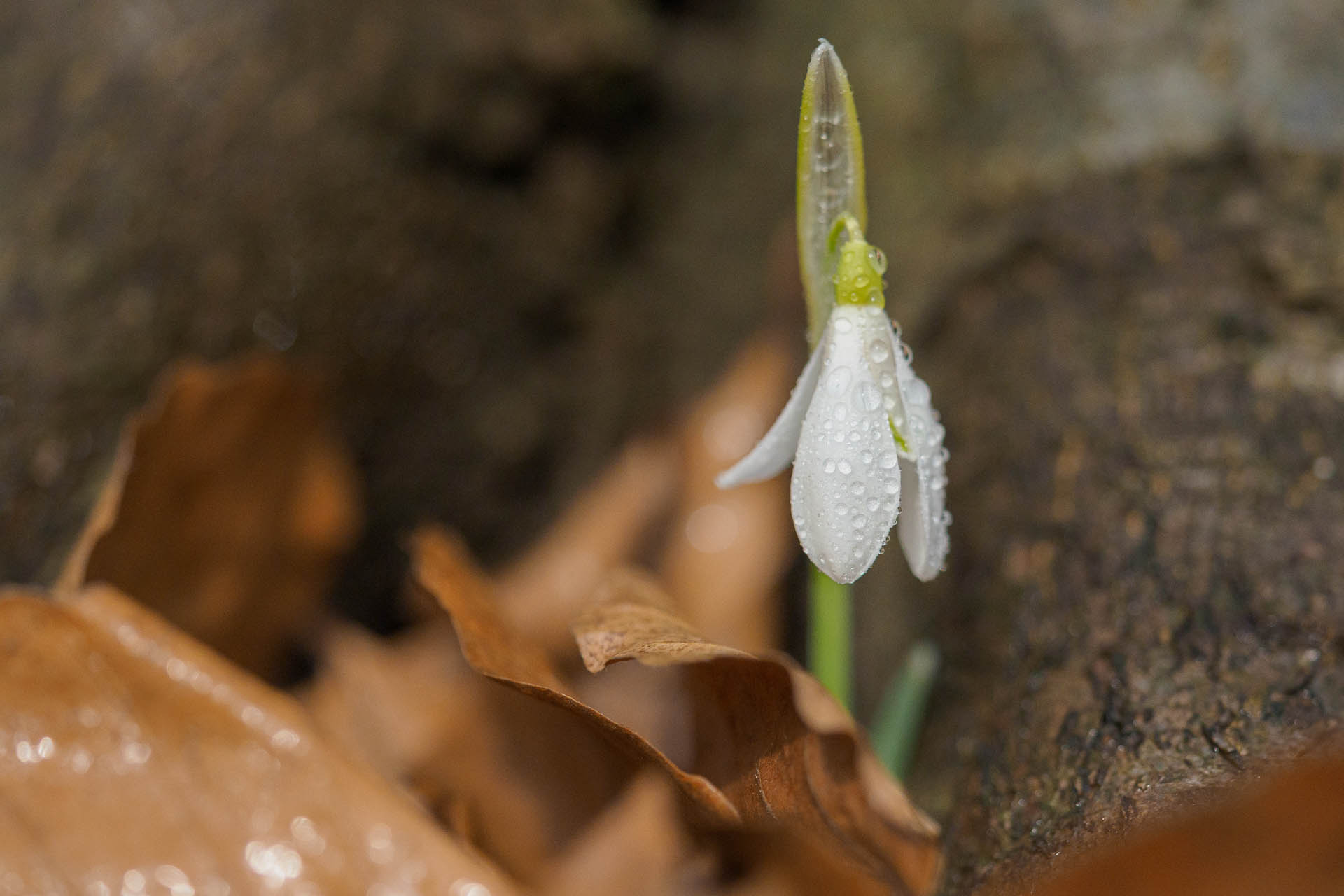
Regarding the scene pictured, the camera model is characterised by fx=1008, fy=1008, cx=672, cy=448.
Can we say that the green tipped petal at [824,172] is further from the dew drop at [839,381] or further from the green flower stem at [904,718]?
the green flower stem at [904,718]

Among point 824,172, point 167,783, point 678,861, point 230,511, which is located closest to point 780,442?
point 824,172

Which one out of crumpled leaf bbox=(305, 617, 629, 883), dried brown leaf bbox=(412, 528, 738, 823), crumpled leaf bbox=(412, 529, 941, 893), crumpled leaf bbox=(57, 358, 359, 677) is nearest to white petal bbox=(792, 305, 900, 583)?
crumpled leaf bbox=(412, 529, 941, 893)

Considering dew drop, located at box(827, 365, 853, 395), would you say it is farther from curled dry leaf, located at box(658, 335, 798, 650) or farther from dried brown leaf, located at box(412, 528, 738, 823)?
curled dry leaf, located at box(658, 335, 798, 650)

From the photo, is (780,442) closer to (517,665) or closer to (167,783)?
Result: (517,665)

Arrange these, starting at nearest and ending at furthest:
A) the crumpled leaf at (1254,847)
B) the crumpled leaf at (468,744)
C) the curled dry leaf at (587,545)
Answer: the crumpled leaf at (1254,847) → the crumpled leaf at (468,744) → the curled dry leaf at (587,545)

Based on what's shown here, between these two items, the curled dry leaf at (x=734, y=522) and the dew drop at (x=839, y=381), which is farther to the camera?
the curled dry leaf at (x=734, y=522)

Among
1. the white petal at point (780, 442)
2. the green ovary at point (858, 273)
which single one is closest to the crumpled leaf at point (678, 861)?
the white petal at point (780, 442)

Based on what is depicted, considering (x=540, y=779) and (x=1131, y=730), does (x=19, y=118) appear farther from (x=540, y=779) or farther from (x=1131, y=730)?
(x=1131, y=730)
